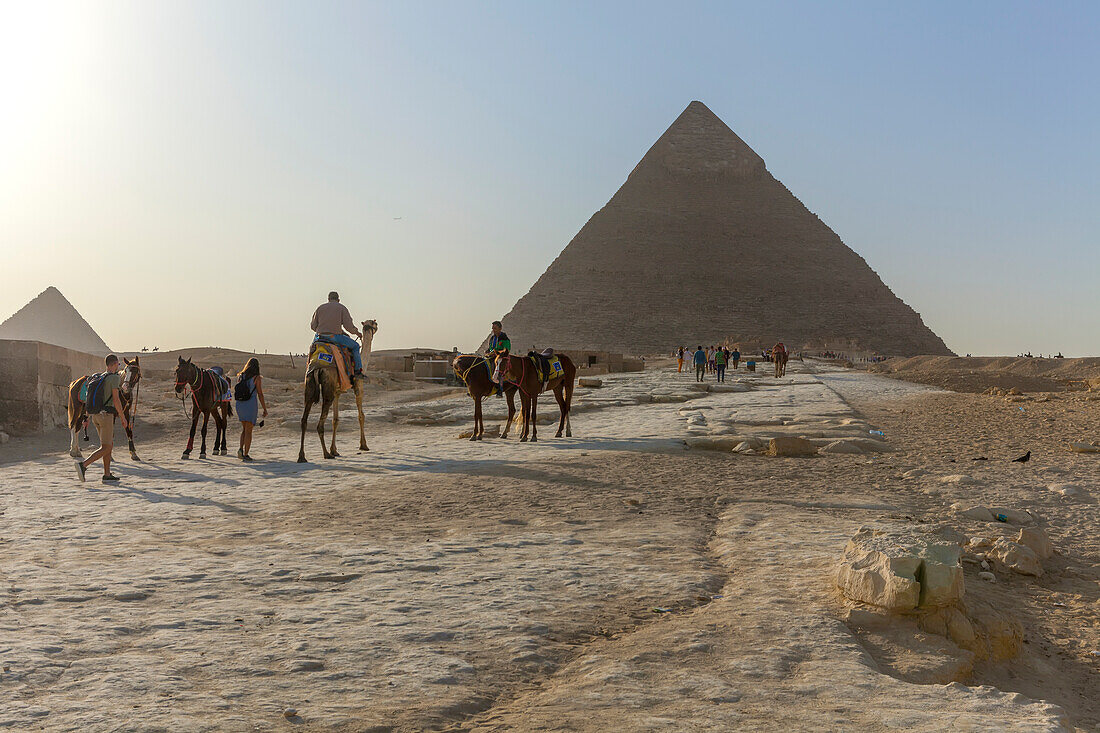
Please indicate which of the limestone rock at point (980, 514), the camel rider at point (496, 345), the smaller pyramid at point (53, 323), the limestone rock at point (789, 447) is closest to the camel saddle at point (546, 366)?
the camel rider at point (496, 345)

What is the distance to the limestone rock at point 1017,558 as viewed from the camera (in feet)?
12.2

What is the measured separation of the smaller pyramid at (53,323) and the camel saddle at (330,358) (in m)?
71.5

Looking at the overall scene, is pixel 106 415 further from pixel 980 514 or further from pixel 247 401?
pixel 980 514

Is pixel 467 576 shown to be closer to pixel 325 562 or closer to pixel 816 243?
pixel 325 562

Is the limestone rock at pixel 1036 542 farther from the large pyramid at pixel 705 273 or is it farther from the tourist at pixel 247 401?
the large pyramid at pixel 705 273

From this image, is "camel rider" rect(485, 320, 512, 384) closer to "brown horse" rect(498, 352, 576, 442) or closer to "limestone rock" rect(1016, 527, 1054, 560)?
"brown horse" rect(498, 352, 576, 442)

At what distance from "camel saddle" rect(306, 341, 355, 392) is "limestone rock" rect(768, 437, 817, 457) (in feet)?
13.0

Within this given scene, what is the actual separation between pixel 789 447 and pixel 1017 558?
11.4 ft

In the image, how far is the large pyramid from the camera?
83438 millimetres

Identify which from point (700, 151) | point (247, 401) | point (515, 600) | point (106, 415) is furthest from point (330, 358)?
point (700, 151)

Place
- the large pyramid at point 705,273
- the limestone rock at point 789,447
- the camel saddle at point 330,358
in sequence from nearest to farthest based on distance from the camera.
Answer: the limestone rock at point 789,447, the camel saddle at point 330,358, the large pyramid at point 705,273

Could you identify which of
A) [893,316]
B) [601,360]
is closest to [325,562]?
[601,360]

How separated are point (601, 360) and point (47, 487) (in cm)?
2327

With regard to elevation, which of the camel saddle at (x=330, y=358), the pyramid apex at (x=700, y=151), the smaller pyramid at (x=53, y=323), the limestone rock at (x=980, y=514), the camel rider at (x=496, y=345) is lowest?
the limestone rock at (x=980, y=514)
